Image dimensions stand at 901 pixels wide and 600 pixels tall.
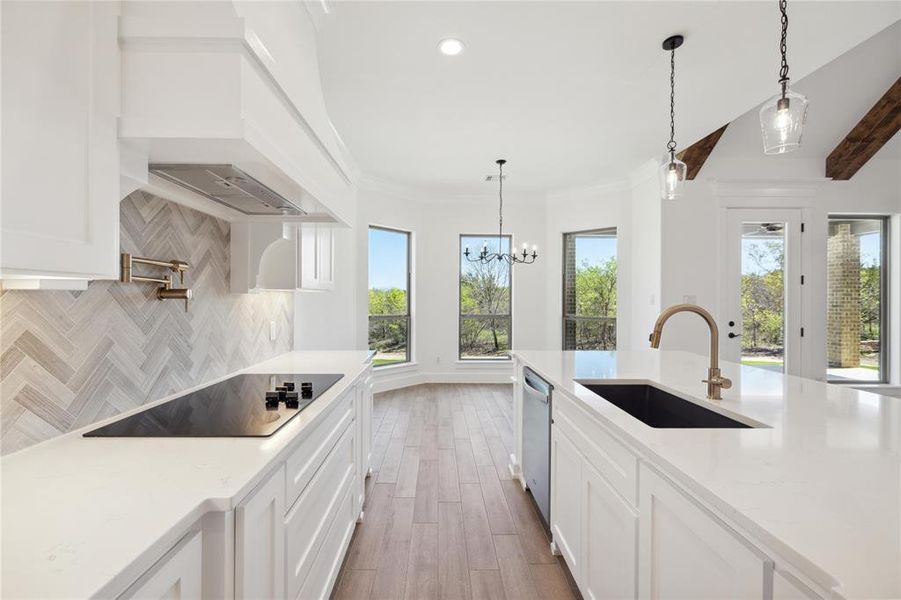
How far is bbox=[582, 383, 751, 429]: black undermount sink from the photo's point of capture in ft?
5.41

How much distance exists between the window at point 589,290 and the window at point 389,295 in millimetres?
2298

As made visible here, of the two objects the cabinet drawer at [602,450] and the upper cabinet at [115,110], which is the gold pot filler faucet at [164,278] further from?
the cabinet drawer at [602,450]

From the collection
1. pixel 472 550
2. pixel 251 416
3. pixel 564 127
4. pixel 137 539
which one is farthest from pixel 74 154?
pixel 564 127

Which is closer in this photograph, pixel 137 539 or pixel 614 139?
pixel 137 539

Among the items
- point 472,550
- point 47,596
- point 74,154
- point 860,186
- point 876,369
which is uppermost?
point 860,186

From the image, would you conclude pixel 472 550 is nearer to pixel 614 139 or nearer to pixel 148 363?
pixel 148 363

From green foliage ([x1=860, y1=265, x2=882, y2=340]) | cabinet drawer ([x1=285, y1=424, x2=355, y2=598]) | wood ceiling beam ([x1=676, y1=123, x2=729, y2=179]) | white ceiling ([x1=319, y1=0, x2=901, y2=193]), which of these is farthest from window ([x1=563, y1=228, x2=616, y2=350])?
cabinet drawer ([x1=285, y1=424, x2=355, y2=598])

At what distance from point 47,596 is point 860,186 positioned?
670 centimetres

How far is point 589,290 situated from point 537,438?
153 inches

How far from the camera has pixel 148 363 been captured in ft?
5.35

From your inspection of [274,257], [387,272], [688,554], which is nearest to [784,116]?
[688,554]

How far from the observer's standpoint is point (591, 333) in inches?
231

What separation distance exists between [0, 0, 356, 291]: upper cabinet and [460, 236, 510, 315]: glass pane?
16.4 feet

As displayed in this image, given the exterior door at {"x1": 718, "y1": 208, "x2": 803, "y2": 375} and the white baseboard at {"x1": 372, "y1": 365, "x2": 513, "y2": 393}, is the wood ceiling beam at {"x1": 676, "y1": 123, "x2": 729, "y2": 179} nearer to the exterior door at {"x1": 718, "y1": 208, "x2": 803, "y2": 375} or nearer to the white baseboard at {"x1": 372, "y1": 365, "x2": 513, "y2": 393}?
the exterior door at {"x1": 718, "y1": 208, "x2": 803, "y2": 375}
